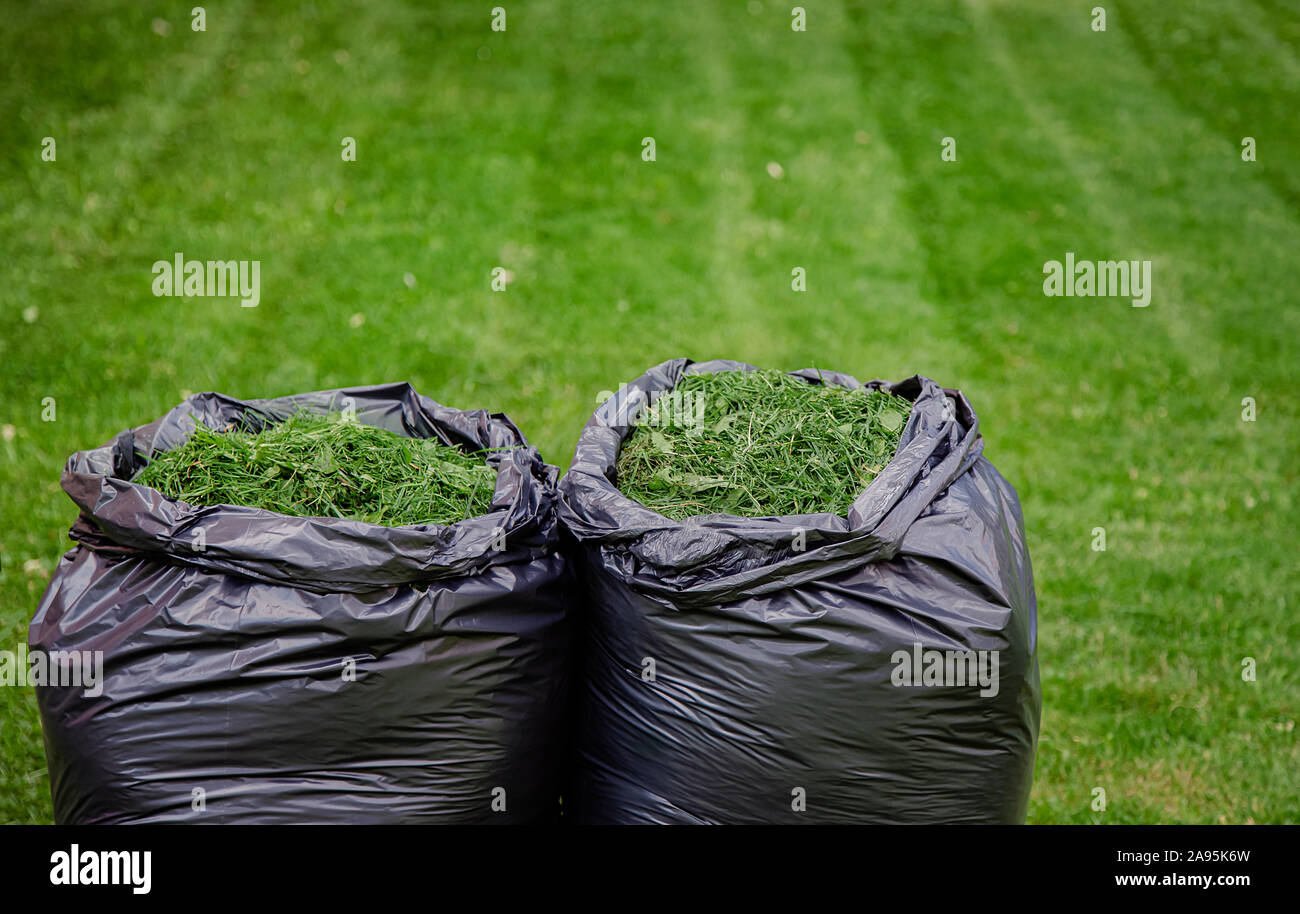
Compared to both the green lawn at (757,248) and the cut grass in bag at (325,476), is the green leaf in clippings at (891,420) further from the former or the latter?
the green lawn at (757,248)

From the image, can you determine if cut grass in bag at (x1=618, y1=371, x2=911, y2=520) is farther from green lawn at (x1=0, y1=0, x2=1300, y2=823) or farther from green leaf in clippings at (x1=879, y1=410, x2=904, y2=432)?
green lawn at (x1=0, y1=0, x2=1300, y2=823)

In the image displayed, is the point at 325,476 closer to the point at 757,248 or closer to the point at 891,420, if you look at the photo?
the point at 891,420

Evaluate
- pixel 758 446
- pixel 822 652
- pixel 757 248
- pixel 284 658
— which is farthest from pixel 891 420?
pixel 757 248

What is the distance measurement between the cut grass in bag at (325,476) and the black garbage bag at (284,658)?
0.13m

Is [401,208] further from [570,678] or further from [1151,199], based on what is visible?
[1151,199]

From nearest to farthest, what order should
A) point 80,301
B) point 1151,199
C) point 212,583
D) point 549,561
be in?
point 212,583 < point 549,561 < point 80,301 < point 1151,199

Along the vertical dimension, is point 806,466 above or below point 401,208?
below

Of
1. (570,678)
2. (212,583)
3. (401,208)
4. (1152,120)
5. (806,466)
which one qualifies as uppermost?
(1152,120)

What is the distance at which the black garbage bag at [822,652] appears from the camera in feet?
6.33

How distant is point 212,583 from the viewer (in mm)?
1939

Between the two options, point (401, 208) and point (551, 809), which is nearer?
point (551, 809)

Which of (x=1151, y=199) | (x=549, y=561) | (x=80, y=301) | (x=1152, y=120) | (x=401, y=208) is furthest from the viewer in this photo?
(x=1152, y=120)

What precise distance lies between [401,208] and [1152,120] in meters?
4.31
